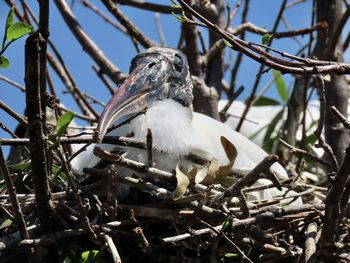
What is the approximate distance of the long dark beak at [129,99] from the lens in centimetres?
250

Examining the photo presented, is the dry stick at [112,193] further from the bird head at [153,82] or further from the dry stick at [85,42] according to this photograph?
the dry stick at [85,42]

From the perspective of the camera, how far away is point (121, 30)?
439cm

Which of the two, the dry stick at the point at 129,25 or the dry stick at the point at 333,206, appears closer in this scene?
the dry stick at the point at 333,206

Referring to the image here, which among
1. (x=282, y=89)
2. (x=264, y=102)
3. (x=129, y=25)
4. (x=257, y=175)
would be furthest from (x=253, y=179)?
(x=264, y=102)

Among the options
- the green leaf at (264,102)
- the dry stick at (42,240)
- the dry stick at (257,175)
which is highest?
the dry stick at (257,175)

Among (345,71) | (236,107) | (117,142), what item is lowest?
(236,107)

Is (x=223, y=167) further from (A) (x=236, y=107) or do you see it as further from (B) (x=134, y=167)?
(A) (x=236, y=107)

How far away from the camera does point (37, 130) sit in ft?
6.18

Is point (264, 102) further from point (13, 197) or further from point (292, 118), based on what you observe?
point (13, 197)

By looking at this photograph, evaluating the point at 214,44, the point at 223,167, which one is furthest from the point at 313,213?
the point at 214,44

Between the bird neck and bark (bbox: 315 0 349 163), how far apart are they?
2.22ft

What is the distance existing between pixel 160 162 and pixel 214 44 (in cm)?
118

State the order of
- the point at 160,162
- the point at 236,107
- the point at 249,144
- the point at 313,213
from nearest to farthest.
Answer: the point at 313,213
the point at 160,162
the point at 249,144
the point at 236,107

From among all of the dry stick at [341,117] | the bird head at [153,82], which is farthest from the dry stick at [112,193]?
the dry stick at [341,117]
